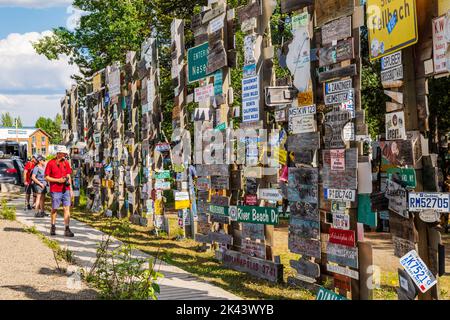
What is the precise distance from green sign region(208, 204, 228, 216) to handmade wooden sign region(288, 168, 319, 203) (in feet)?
7.08

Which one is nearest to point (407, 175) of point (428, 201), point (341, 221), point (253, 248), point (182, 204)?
point (428, 201)

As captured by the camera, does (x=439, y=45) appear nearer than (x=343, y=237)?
Yes

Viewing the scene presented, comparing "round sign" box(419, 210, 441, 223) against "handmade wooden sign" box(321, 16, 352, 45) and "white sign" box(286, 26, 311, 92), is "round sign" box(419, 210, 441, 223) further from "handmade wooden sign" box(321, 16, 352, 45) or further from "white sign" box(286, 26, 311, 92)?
"white sign" box(286, 26, 311, 92)

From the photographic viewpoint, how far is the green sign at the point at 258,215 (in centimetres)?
905

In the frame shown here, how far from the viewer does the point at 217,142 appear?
11.0m

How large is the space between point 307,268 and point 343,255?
919mm

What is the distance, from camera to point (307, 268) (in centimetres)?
805

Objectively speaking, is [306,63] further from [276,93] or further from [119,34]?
[119,34]

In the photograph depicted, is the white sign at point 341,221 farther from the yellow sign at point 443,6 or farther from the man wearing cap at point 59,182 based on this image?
the man wearing cap at point 59,182

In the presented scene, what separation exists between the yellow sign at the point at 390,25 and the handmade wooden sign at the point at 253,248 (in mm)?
3655

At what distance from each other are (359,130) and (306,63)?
1.41 meters

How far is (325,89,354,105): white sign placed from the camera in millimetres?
7195

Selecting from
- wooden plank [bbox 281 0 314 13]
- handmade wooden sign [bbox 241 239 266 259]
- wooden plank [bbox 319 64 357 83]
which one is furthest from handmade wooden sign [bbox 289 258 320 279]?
wooden plank [bbox 281 0 314 13]

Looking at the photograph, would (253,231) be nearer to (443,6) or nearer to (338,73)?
(338,73)
